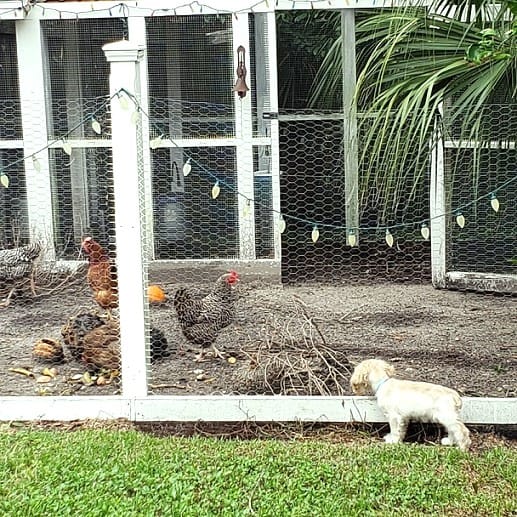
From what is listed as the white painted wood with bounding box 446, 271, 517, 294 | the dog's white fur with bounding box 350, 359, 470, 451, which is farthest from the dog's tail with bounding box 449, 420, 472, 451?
the white painted wood with bounding box 446, 271, 517, 294

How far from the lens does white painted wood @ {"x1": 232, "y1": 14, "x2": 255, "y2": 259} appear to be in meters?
6.56

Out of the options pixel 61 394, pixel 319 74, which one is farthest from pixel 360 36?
pixel 61 394

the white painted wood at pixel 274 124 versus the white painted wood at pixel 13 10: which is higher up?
the white painted wood at pixel 13 10

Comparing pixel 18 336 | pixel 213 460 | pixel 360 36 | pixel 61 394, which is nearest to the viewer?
pixel 213 460

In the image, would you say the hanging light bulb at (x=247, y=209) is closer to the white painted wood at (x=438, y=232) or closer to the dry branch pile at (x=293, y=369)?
the white painted wood at (x=438, y=232)

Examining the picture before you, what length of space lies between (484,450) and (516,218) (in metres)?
Result: 2.82

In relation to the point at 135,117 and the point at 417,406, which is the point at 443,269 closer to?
the point at 417,406

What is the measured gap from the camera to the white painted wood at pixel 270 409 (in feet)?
11.5

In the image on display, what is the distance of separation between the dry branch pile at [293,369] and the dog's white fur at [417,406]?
445 millimetres

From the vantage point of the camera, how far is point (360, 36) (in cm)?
654

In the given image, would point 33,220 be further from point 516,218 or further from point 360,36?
point 516,218

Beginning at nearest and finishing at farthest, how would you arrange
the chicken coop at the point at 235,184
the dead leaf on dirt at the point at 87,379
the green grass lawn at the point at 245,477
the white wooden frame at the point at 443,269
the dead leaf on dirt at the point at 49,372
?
the green grass lawn at the point at 245,477
the dead leaf on dirt at the point at 87,379
the dead leaf on dirt at the point at 49,372
the chicken coop at the point at 235,184
the white wooden frame at the point at 443,269

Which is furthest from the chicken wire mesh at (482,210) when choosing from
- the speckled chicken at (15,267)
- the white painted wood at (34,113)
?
the white painted wood at (34,113)

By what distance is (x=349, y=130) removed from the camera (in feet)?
19.1
